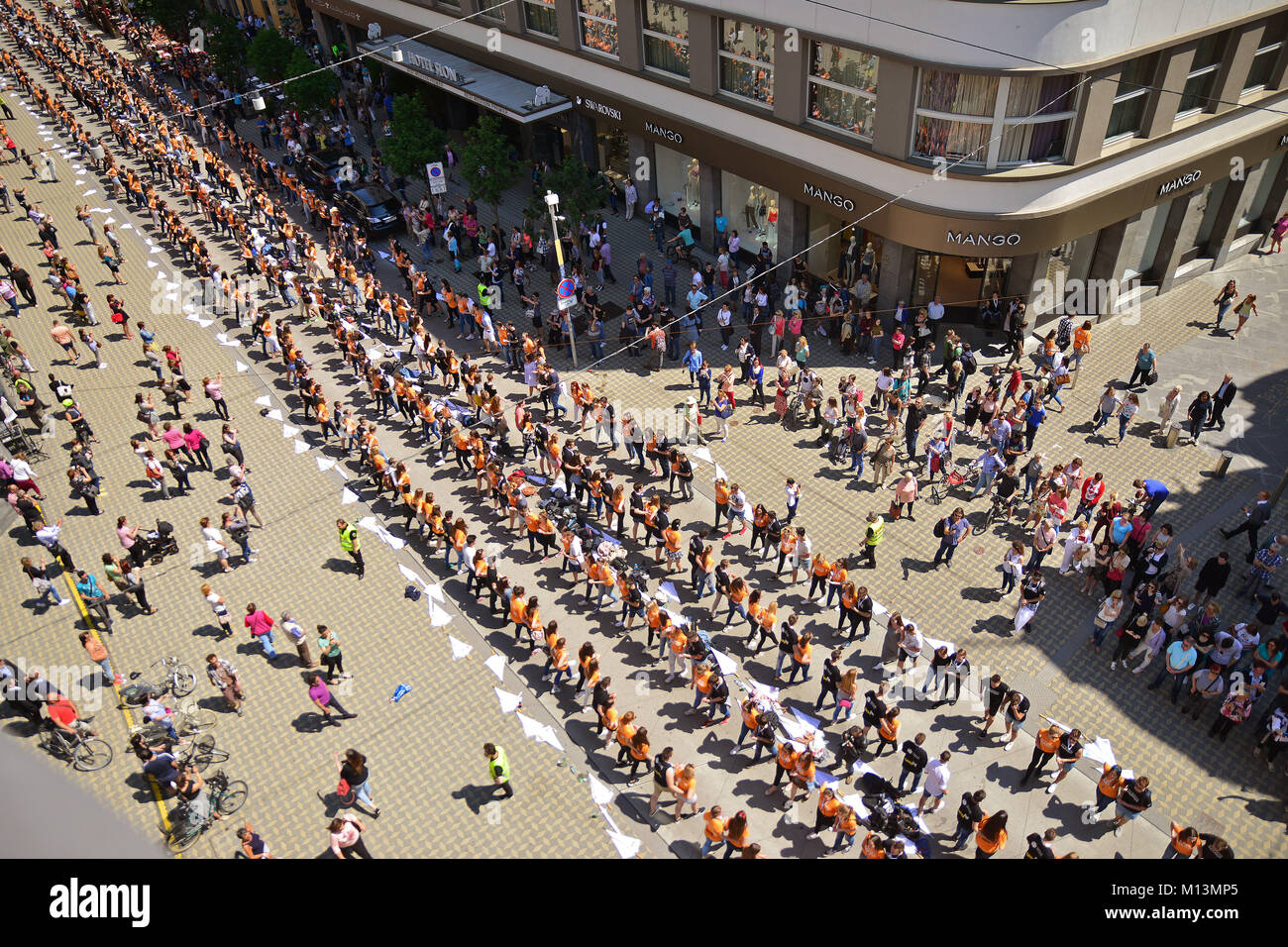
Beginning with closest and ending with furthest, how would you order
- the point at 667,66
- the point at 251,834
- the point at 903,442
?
the point at 251,834
the point at 903,442
the point at 667,66

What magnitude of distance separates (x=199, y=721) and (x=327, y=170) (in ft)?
86.6

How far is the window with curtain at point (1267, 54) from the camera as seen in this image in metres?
24.5

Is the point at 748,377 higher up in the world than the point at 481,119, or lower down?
lower down

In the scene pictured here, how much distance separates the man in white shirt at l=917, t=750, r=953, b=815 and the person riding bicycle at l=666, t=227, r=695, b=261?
20835 millimetres

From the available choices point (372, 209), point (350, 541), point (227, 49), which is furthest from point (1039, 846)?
point (227, 49)

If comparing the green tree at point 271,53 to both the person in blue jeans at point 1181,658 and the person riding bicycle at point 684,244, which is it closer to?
Answer: the person riding bicycle at point 684,244

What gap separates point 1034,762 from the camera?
1488 cm

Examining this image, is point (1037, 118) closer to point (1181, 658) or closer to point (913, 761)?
point (1181, 658)

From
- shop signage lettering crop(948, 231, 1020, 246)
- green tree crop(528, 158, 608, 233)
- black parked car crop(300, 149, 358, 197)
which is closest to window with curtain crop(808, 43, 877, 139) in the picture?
shop signage lettering crop(948, 231, 1020, 246)

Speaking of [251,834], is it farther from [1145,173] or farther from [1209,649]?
[1145,173]

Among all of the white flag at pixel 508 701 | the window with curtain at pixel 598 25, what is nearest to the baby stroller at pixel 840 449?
the white flag at pixel 508 701

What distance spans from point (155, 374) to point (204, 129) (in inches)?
849

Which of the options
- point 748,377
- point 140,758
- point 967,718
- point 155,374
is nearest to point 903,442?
point 748,377

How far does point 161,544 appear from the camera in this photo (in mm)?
20625
